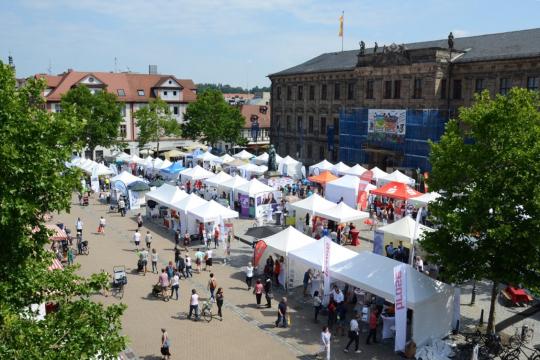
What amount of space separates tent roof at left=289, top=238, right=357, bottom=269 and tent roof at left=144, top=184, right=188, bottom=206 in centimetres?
1047

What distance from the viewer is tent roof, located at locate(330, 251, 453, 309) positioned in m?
14.4

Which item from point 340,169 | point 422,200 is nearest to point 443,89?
point 340,169

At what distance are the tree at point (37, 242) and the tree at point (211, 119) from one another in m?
50.0

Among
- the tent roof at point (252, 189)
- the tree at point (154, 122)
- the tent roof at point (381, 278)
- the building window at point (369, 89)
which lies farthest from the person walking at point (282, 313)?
the tree at point (154, 122)

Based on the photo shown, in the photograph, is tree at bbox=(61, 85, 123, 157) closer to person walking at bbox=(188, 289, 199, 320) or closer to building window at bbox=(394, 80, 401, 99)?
building window at bbox=(394, 80, 401, 99)

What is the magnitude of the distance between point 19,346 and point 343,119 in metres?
45.3

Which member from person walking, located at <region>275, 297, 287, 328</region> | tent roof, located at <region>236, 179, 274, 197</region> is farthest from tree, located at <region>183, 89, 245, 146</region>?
person walking, located at <region>275, 297, 287, 328</region>

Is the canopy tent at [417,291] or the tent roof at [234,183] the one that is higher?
the tent roof at [234,183]

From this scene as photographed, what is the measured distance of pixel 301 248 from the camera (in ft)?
61.9

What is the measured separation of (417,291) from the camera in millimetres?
14414

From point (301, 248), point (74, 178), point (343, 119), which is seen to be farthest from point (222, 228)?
point (343, 119)

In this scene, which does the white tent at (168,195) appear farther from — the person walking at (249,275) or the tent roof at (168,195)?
the person walking at (249,275)

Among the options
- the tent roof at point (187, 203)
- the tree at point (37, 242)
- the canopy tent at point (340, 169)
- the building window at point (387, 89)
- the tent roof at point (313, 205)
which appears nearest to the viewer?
the tree at point (37, 242)

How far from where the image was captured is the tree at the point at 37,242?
7.22 m
